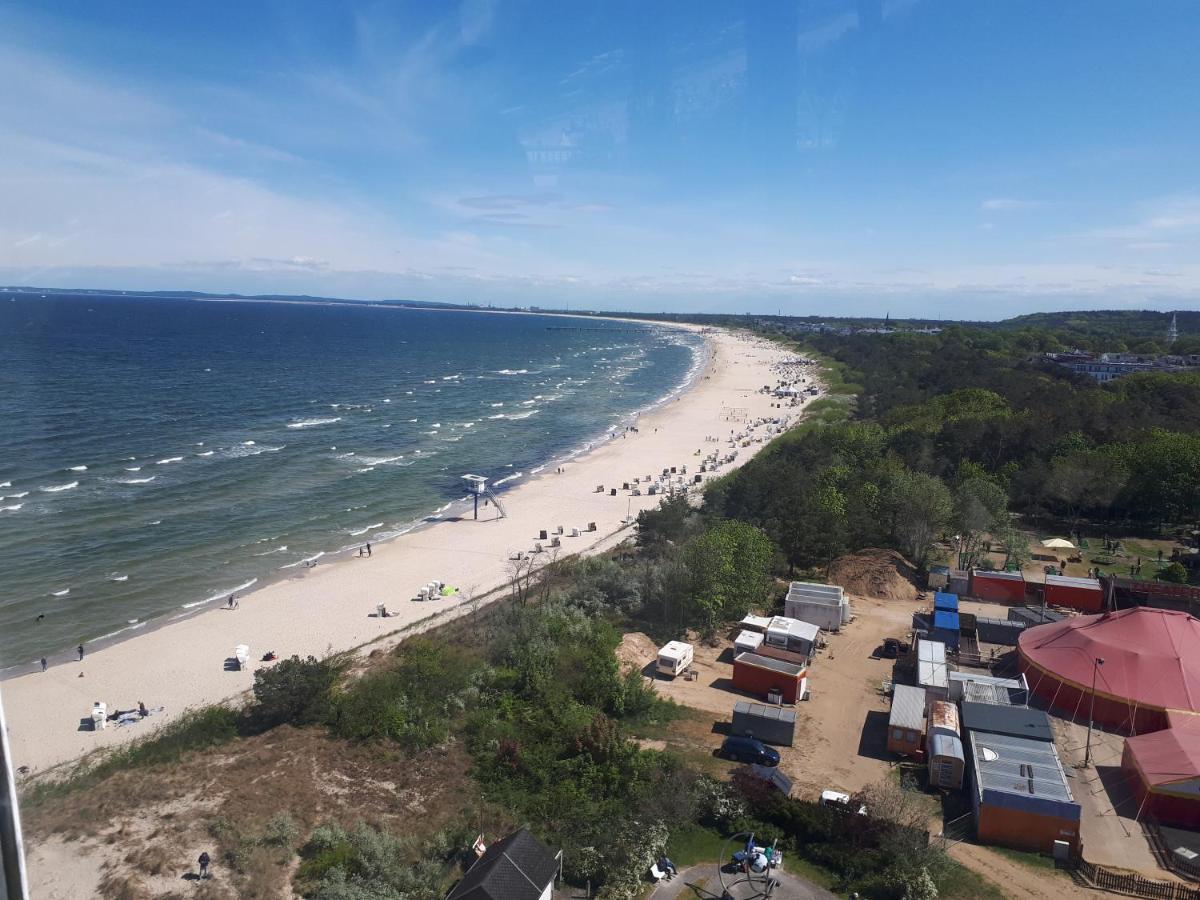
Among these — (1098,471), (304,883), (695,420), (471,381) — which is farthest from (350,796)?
(471,381)

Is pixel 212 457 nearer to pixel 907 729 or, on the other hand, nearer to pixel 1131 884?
pixel 907 729

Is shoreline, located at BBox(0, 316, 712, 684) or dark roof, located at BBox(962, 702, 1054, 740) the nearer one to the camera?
dark roof, located at BBox(962, 702, 1054, 740)

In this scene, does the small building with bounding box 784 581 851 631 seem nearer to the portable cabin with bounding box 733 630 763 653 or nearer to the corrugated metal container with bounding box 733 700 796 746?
the portable cabin with bounding box 733 630 763 653

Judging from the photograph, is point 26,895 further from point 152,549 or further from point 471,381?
point 471,381

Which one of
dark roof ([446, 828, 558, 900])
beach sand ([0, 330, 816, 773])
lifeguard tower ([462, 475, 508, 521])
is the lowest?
beach sand ([0, 330, 816, 773])

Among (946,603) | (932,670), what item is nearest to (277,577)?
(932,670)

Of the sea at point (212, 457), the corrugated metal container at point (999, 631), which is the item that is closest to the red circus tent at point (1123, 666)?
the corrugated metal container at point (999, 631)

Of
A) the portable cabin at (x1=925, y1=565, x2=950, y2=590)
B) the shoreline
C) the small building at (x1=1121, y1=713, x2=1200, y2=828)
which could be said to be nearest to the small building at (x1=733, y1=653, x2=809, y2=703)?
the small building at (x1=1121, y1=713, x2=1200, y2=828)

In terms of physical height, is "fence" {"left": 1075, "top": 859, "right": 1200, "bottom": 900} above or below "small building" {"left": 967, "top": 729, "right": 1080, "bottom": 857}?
below
